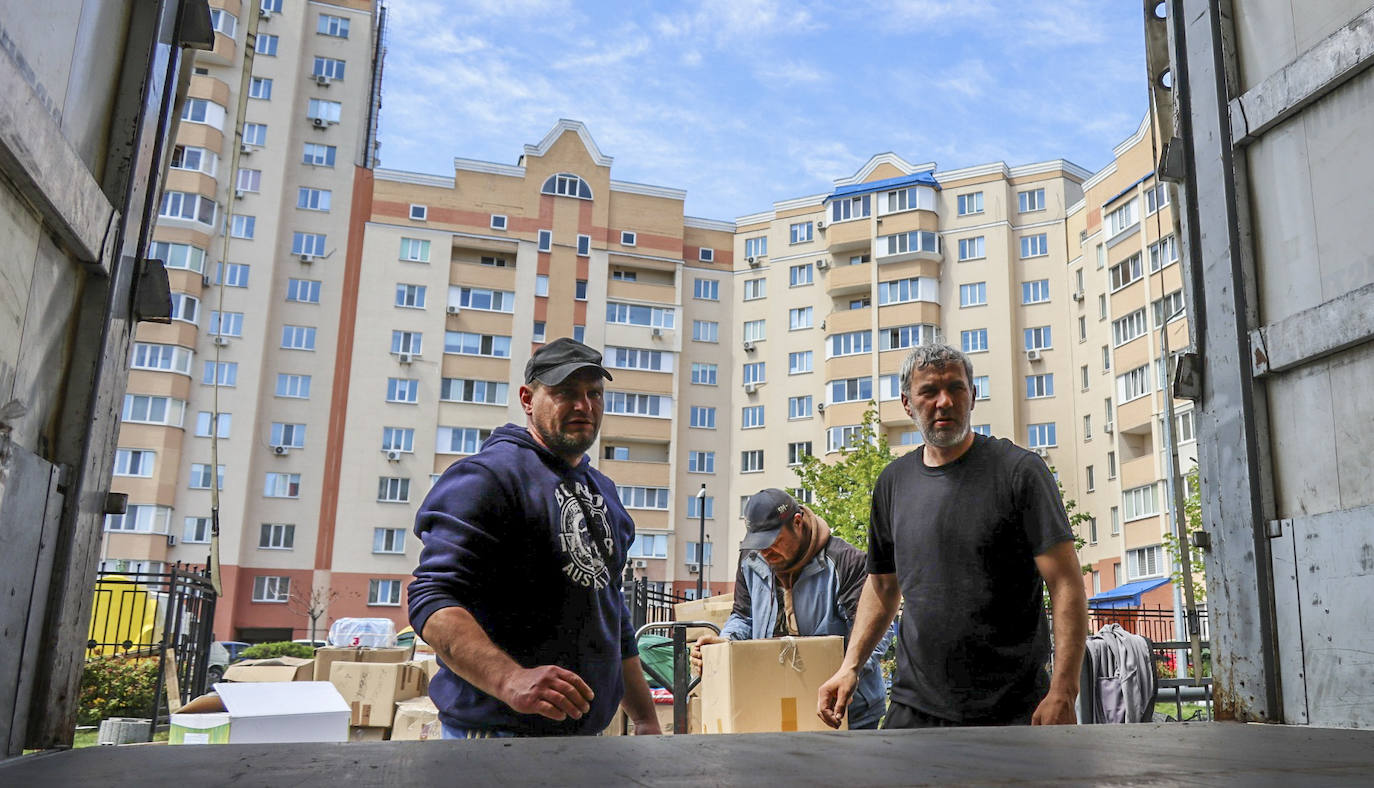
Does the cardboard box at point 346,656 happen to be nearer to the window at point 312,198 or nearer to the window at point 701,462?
the window at point 701,462

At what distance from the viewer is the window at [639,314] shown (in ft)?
173

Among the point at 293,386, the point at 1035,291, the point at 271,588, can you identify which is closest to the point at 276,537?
the point at 271,588

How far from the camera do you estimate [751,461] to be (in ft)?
176

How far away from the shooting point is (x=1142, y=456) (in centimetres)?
4256

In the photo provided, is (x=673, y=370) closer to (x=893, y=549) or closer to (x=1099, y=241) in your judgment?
(x=1099, y=241)

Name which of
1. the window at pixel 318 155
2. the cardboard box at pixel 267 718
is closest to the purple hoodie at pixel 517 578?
the cardboard box at pixel 267 718

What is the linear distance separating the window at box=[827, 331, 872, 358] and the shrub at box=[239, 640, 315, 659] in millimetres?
26545

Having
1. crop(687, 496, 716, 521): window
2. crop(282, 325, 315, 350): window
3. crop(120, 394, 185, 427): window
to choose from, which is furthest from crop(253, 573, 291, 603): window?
crop(687, 496, 716, 521): window

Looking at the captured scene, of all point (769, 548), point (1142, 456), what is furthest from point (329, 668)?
point (1142, 456)

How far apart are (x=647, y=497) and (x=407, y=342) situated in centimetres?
1301

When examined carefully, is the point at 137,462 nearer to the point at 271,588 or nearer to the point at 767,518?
the point at 271,588

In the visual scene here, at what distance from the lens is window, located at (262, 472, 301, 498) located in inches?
1804

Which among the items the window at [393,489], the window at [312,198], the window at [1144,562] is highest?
the window at [312,198]

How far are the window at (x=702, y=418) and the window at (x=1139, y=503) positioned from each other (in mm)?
19305
